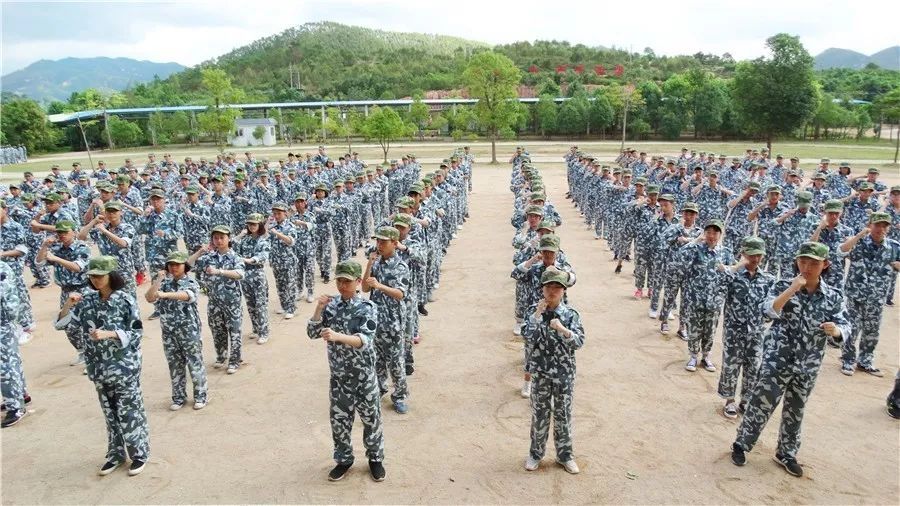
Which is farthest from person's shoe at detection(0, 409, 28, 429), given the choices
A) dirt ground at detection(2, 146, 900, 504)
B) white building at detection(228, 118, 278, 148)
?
white building at detection(228, 118, 278, 148)

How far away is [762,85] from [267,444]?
1380 inches

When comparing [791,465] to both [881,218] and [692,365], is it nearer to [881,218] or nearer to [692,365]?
[692,365]

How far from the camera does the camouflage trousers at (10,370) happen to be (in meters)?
6.68

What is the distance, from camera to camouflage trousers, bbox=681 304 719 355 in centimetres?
765

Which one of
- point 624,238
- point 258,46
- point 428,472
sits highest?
point 258,46

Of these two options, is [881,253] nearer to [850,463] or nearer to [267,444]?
[850,463]

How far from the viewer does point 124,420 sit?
577cm

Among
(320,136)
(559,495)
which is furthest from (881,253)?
(320,136)

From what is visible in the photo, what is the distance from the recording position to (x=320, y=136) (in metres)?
64.7

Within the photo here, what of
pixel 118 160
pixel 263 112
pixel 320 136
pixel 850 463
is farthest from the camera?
pixel 263 112

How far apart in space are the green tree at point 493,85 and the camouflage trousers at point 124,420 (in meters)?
34.9

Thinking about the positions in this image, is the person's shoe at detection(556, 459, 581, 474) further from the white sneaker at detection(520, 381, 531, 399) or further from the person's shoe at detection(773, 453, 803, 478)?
the person's shoe at detection(773, 453, 803, 478)

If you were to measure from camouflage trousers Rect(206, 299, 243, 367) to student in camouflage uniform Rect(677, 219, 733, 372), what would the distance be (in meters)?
6.27

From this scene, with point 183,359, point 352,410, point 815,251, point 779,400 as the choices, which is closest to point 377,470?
point 352,410
